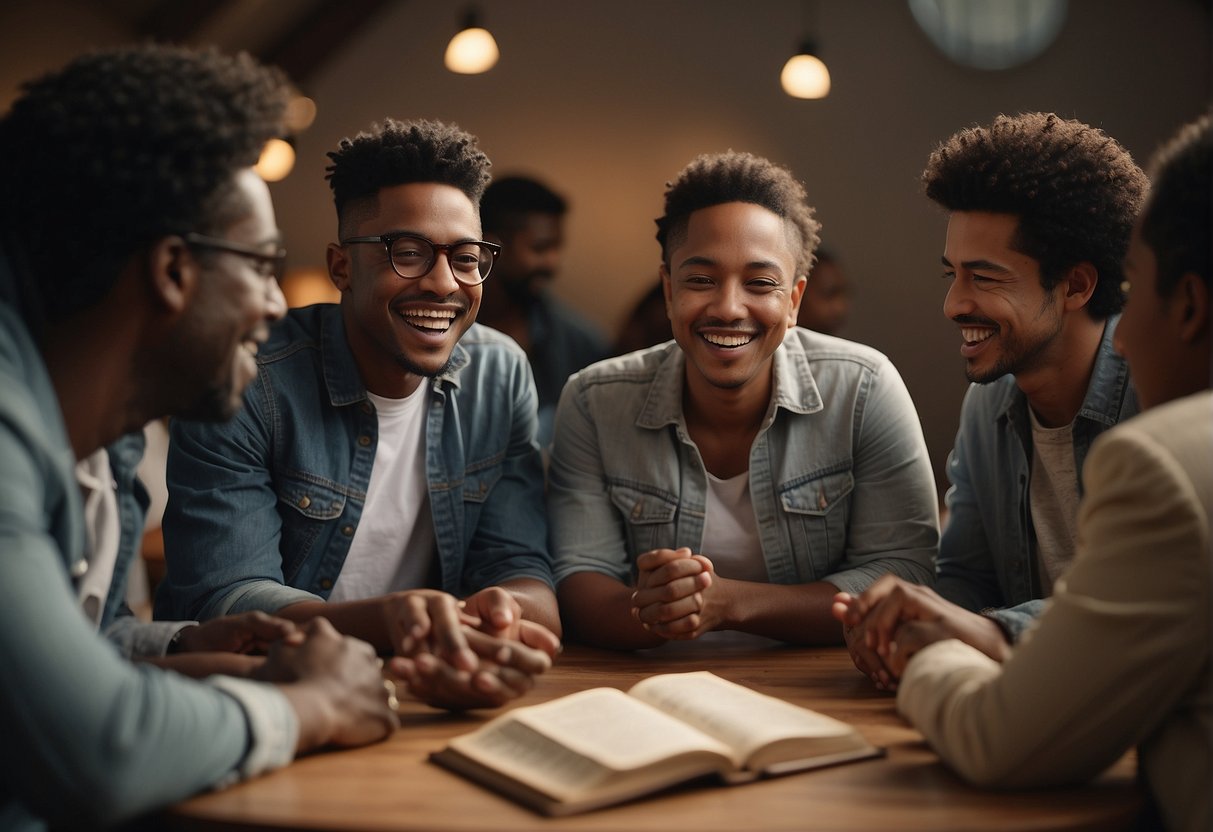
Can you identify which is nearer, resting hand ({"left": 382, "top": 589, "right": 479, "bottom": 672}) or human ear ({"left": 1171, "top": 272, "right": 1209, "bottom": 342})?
human ear ({"left": 1171, "top": 272, "right": 1209, "bottom": 342})

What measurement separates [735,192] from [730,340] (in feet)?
0.98

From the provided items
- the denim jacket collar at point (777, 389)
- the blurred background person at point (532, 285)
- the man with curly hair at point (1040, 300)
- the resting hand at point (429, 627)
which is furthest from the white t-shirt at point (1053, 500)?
the blurred background person at point (532, 285)

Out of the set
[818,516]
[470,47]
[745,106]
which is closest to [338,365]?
[818,516]

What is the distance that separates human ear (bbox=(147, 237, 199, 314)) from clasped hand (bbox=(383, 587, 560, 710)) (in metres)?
0.54

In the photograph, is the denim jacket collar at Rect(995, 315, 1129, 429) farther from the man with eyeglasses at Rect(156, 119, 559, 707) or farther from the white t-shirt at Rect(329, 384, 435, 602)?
the white t-shirt at Rect(329, 384, 435, 602)

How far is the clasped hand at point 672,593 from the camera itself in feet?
6.33

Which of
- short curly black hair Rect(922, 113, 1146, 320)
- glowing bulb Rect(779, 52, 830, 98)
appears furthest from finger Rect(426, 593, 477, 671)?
glowing bulb Rect(779, 52, 830, 98)

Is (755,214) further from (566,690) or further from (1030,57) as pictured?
(1030,57)

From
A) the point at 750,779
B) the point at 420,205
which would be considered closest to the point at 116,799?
the point at 750,779

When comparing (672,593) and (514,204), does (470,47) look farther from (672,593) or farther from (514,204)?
(672,593)

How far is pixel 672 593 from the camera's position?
75.8 inches

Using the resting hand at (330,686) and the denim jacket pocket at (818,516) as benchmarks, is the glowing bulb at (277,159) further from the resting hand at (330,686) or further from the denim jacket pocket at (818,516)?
the resting hand at (330,686)

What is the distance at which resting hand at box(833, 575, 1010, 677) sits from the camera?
5.49 ft

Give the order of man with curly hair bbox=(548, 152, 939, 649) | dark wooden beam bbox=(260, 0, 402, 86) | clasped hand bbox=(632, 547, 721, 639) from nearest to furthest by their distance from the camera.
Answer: clasped hand bbox=(632, 547, 721, 639) < man with curly hair bbox=(548, 152, 939, 649) < dark wooden beam bbox=(260, 0, 402, 86)
